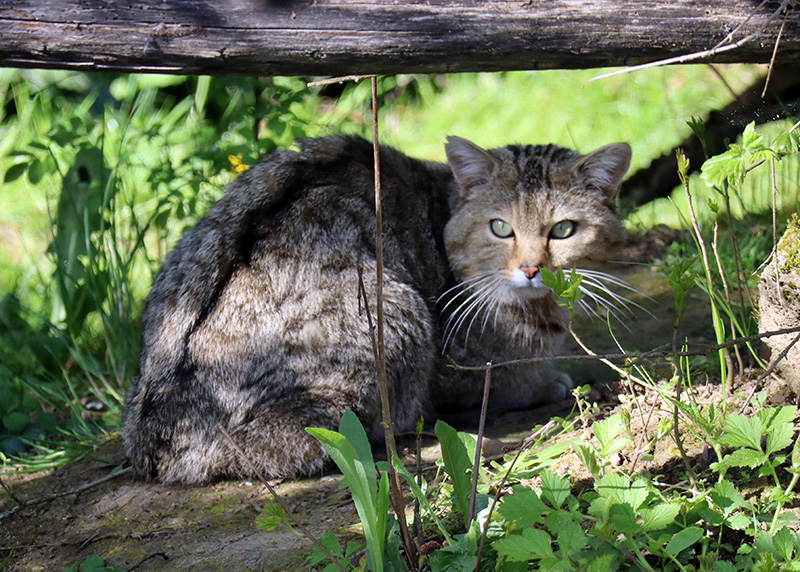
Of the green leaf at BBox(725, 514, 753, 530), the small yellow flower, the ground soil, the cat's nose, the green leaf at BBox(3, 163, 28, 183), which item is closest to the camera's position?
the green leaf at BBox(725, 514, 753, 530)

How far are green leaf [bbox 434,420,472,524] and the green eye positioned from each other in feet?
4.73

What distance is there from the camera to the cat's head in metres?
3.26

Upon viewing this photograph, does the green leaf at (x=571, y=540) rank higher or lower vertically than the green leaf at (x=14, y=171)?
lower

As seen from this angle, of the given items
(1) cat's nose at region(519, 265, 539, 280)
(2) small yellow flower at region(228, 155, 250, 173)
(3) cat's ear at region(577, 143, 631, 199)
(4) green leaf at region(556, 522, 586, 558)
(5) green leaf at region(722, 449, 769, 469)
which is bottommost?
(4) green leaf at region(556, 522, 586, 558)

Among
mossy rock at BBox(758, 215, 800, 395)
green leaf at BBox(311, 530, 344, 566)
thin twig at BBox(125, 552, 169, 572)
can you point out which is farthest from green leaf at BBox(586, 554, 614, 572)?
thin twig at BBox(125, 552, 169, 572)

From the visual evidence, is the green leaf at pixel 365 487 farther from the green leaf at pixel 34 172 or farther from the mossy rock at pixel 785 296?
the green leaf at pixel 34 172

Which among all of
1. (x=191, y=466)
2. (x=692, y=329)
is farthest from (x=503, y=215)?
(x=191, y=466)

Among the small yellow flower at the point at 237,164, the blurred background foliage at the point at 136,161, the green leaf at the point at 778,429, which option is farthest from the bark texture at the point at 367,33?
the small yellow flower at the point at 237,164

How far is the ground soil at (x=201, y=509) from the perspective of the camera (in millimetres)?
2301

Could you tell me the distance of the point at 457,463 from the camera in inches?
81.6

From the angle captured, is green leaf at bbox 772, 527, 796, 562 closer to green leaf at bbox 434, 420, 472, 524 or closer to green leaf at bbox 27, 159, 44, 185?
green leaf at bbox 434, 420, 472, 524

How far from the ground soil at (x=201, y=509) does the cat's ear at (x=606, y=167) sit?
0.81m

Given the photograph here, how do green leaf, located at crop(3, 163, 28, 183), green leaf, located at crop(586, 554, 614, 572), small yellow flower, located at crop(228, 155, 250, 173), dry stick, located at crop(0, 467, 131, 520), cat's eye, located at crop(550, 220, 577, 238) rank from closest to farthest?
green leaf, located at crop(586, 554, 614, 572) < dry stick, located at crop(0, 467, 131, 520) < cat's eye, located at crop(550, 220, 577, 238) < green leaf, located at crop(3, 163, 28, 183) < small yellow flower, located at crop(228, 155, 250, 173)

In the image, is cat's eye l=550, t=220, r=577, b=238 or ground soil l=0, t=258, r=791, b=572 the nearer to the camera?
ground soil l=0, t=258, r=791, b=572
